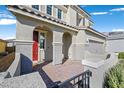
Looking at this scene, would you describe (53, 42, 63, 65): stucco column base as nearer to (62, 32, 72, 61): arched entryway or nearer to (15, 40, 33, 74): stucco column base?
(15, 40, 33, 74): stucco column base

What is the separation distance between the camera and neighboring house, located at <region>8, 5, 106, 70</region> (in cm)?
710

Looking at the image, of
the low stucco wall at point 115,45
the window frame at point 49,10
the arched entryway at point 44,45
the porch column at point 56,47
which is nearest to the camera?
the porch column at point 56,47

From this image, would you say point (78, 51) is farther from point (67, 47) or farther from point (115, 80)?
point (115, 80)

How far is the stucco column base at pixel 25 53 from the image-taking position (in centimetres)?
704

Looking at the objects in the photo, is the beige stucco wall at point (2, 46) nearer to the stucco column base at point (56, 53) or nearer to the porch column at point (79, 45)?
the porch column at point (79, 45)

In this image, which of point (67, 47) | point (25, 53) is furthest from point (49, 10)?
point (25, 53)

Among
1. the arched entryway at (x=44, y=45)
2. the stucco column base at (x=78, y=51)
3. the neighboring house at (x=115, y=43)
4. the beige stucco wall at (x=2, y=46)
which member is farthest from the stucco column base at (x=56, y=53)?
the neighboring house at (x=115, y=43)

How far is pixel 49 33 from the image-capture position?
11570 mm

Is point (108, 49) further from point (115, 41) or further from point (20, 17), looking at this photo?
point (20, 17)

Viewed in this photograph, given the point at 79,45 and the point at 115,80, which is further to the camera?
the point at 79,45

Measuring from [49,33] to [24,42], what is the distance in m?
4.56

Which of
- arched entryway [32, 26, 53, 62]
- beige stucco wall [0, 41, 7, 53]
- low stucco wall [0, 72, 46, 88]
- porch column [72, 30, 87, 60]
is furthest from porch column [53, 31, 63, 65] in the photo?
beige stucco wall [0, 41, 7, 53]

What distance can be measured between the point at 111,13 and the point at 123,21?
190 cm

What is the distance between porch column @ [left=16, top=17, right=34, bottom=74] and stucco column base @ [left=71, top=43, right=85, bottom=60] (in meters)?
6.71
